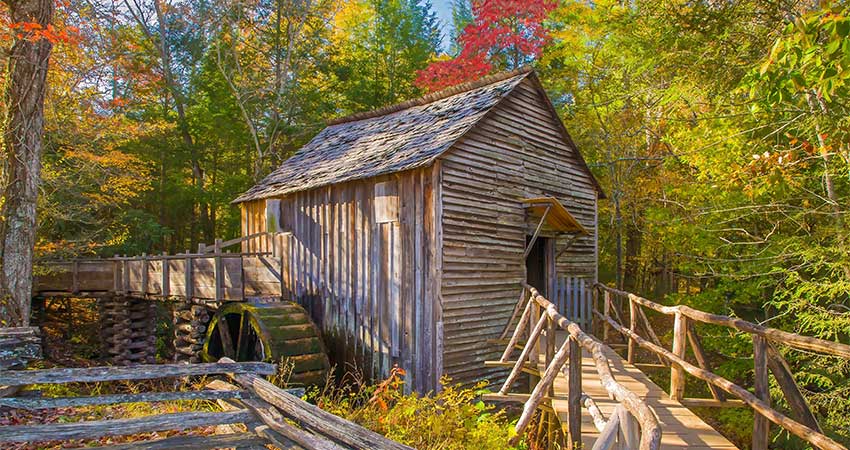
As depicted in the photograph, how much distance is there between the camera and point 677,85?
8047mm

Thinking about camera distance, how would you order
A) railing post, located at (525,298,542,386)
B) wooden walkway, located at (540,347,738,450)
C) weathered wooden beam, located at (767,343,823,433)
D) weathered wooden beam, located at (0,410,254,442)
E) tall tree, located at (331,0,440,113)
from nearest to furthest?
weathered wooden beam, located at (767,343,823,433) < wooden walkway, located at (540,347,738,450) < weathered wooden beam, located at (0,410,254,442) < railing post, located at (525,298,542,386) < tall tree, located at (331,0,440,113)

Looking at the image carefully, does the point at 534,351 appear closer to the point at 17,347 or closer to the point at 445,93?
the point at 17,347

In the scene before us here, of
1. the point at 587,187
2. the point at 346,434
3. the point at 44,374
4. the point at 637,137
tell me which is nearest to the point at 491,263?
the point at 587,187

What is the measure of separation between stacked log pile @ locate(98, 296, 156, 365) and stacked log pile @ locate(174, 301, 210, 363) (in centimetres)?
354

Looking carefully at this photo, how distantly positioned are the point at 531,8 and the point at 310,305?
14.5 m

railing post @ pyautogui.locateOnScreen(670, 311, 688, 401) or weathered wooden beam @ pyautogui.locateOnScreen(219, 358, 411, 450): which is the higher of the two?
railing post @ pyautogui.locateOnScreen(670, 311, 688, 401)

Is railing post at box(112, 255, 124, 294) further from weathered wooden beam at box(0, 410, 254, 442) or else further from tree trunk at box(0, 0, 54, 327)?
weathered wooden beam at box(0, 410, 254, 442)

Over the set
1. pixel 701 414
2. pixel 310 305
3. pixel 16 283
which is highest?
pixel 16 283

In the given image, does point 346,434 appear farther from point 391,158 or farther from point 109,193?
point 109,193

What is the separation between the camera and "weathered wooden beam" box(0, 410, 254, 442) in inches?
171

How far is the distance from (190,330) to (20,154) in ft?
16.5

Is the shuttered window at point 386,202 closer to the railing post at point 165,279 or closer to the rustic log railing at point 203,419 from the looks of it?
the rustic log railing at point 203,419

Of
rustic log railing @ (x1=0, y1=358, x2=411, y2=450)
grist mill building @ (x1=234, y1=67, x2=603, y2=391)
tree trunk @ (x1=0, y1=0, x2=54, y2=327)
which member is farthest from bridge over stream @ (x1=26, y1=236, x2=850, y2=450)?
tree trunk @ (x1=0, y1=0, x2=54, y2=327)

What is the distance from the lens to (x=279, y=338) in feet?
30.4
